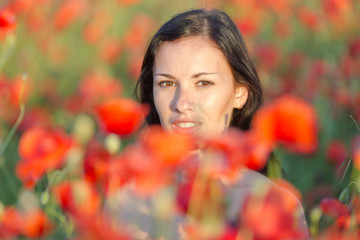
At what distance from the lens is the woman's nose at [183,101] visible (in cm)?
122

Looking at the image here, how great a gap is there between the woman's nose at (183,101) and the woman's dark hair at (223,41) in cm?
22

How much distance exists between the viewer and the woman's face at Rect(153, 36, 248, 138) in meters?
1.24

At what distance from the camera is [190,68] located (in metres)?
1.31

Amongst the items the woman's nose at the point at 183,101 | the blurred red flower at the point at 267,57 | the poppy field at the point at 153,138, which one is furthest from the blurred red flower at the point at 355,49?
the woman's nose at the point at 183,101

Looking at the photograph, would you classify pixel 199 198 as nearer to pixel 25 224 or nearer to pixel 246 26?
pixel 25 224

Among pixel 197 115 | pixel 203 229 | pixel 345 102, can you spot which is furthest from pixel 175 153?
pixel 345 102

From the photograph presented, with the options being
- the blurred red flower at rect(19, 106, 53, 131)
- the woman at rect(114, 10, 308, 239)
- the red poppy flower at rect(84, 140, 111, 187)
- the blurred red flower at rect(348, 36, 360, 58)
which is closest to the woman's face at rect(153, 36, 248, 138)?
the woman at rect(114, 10, 308, 239)

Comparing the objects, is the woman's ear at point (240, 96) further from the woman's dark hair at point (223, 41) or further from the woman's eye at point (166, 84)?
the woman's eye at point (166, 84)

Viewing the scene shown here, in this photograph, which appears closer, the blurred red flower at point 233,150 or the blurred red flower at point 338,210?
the blurred red flower at point 233,150

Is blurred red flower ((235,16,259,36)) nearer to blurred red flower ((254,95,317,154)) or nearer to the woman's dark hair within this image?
the woman's dark hair

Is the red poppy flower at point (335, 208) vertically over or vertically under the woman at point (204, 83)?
under

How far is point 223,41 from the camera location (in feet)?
4.87

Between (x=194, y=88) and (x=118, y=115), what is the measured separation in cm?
30

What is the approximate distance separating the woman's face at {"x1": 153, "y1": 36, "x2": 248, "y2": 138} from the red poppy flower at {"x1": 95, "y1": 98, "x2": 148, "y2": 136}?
0.52ft
